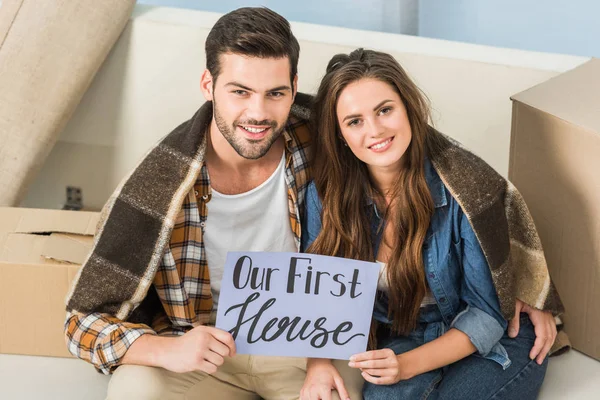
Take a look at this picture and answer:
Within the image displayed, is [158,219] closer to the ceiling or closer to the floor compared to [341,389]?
closer to the ceiling

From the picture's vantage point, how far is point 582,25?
7.80 feet

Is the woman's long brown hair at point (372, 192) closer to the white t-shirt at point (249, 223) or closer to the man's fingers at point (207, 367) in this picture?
the white t-shirt at point (249, 223)

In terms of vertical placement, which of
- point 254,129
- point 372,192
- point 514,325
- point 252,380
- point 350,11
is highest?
point 350,11

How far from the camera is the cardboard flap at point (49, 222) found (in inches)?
71.4

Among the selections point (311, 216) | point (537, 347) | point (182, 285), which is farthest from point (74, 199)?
point (537, 347)

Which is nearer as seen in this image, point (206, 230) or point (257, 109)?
point (257, 109)

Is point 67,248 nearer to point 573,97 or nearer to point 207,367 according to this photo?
point 207,367

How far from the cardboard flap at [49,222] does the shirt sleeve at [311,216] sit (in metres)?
0.44

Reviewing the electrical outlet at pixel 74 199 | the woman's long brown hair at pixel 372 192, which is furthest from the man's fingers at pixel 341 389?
the electrical outlet at pixel 74 199

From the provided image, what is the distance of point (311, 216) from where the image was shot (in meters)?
1.66

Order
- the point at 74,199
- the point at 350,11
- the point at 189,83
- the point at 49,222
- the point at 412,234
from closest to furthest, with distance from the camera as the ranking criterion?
1. the point at 412,234
2. the point at 49,222
3. the point at 189,83
4. the point at 74,199
5. the point at 350,11

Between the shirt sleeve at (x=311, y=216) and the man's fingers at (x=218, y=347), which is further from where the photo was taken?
the shirt sleeve at (x=311, y=216)

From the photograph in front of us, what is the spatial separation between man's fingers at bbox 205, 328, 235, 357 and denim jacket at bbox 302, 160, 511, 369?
0.29m

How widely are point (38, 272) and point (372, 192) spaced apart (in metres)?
0.65
